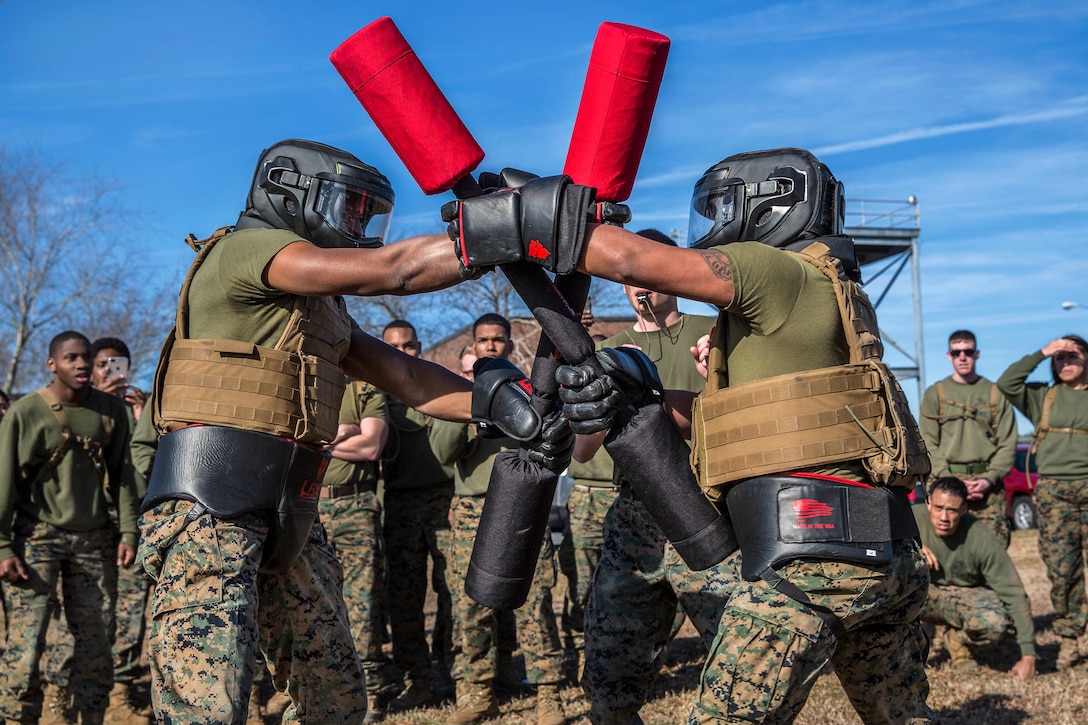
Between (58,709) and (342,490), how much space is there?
93.7 inches

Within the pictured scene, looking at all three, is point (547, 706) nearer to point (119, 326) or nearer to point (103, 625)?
point (103, 625)

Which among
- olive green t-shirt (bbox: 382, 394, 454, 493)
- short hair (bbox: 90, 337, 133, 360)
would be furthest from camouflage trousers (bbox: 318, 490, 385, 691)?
short hair (bbox: 90, 337, 133, 360)

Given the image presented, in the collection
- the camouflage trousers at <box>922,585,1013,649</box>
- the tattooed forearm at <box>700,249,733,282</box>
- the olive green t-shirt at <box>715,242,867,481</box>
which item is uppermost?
the tattooed forearm at <box>700,249,733,282</box>

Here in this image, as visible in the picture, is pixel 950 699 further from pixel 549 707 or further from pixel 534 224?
pixel 534 224

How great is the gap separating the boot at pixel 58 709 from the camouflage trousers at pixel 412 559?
2.18 meters

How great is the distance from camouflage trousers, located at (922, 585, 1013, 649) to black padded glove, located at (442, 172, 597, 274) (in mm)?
5161

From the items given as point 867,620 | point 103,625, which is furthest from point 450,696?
point 867,620

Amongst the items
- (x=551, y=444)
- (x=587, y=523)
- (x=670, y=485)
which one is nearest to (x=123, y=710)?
(x=587, y=523)

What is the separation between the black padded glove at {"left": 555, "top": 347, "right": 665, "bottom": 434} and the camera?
139 inches

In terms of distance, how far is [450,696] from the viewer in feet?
24.7

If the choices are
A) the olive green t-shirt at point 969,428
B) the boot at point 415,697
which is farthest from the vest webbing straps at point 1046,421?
the boot at point 415,697

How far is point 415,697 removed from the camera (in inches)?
288

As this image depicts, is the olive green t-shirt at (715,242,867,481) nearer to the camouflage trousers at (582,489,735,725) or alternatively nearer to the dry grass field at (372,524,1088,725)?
the camouflage trousers at (582,489,735,725)

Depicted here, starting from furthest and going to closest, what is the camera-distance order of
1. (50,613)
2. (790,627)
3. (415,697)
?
(415,697), (50,613), (790,627)
